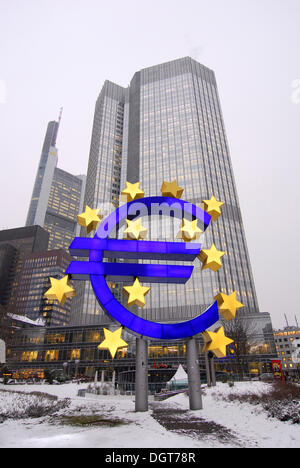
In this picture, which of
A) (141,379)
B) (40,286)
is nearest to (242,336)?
(141,379)

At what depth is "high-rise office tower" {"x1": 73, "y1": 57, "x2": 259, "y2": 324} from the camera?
8038 centimetres

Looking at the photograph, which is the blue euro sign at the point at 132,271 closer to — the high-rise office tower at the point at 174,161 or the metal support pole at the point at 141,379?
the metal support pole at the point at 141,379

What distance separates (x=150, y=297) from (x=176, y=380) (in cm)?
4680

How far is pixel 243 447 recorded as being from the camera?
694 cm

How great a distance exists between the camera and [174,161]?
329 feet

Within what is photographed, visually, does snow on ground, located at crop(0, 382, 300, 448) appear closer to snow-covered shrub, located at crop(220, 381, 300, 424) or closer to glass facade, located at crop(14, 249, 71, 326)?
snow-covered shrub, located at crop(220, 381, 300, 424)

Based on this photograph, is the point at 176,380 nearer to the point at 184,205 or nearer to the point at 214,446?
the point at 184,205

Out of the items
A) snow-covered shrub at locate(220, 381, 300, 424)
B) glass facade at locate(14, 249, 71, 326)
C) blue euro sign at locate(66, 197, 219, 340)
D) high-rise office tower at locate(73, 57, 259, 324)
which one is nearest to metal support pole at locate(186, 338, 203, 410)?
blue euro sign at locate(66, 197, 219, 340)

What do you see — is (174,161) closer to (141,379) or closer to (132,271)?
(132,271)

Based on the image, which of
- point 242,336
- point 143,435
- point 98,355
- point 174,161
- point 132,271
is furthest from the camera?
point 174,161

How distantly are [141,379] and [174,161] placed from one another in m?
93.4

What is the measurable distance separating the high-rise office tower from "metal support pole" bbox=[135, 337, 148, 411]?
205 ft

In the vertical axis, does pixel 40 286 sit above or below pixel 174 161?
below
